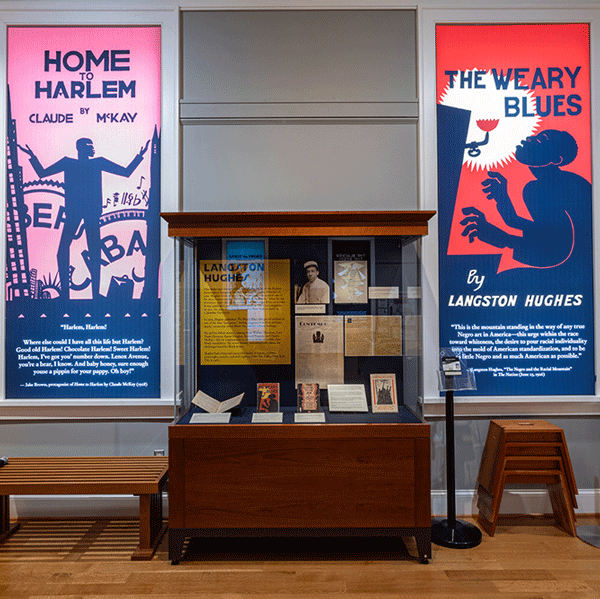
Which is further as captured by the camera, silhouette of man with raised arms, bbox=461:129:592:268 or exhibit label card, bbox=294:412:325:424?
silhouette of man with raised arms, bbox=461:129:592:268

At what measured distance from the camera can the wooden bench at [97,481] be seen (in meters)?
2.69

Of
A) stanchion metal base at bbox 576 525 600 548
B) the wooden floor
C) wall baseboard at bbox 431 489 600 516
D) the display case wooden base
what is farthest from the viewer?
wall baseboard at bbox 431 489 600 516

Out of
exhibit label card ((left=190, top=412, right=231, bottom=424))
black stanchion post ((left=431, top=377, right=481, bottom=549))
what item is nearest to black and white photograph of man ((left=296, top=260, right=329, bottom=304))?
exhibit label card ((left=190, top=412, right=231, bottom=424))

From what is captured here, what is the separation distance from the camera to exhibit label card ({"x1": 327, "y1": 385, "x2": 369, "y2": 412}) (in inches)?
107

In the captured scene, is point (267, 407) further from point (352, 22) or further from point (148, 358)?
point (352, 22)

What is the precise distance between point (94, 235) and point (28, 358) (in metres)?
0.97

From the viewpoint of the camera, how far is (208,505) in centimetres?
260

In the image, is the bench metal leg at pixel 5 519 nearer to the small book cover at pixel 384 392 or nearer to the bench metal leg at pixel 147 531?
the bench metal leg at pixel 147 531

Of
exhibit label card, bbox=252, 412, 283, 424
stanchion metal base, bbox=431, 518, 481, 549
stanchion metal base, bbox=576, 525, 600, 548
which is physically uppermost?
exhibit label card, bbox=252, 412, 283, 424

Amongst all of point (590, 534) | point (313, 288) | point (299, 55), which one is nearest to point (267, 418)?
point (313, 288)

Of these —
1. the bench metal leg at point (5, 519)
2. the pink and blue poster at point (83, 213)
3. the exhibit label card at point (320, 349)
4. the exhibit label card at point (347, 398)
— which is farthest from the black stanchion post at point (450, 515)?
the bench metal leg at point (5, 519)

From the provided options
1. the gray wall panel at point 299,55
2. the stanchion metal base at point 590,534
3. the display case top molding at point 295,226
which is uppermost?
the gray wall panel at point 299,55

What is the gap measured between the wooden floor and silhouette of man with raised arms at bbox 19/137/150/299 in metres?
1.63

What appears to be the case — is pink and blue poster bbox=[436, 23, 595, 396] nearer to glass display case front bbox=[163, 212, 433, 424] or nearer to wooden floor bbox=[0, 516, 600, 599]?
glass display case front bbox=[163, 212, 433, 424]
